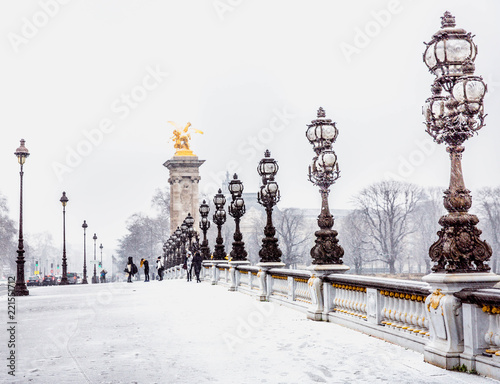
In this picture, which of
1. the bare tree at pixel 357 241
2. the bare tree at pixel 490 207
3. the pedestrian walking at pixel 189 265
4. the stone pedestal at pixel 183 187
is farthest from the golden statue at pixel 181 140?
the pedestrian walking at pixel 189 265

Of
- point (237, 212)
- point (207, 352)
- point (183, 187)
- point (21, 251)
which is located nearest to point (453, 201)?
point (207, 352)

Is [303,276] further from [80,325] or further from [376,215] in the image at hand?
[376,215]

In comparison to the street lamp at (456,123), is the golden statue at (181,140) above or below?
above

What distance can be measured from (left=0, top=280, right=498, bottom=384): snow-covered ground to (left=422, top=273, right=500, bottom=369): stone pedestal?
220 mm

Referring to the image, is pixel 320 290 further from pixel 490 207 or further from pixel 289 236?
pixel 289 236

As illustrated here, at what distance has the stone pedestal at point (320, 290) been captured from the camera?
15774 millimetres

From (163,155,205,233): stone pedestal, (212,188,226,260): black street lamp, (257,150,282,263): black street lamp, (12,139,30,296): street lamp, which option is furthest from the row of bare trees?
(257,150,282,263): black street lamp

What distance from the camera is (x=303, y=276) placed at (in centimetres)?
1778

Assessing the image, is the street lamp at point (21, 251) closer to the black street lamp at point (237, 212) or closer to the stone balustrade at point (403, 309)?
the black street lamp at point (237, 212)

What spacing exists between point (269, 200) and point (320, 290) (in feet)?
25.8

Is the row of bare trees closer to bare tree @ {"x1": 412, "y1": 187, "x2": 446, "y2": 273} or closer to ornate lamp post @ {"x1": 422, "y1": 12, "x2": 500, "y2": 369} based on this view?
bare tree @ {"x1": 412, "y1": 187, "x2": 446, "y2": 273}

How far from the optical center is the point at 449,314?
9406 millimetres

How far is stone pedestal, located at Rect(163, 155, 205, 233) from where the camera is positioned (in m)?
83.5

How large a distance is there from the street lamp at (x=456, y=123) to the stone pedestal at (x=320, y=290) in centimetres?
588
